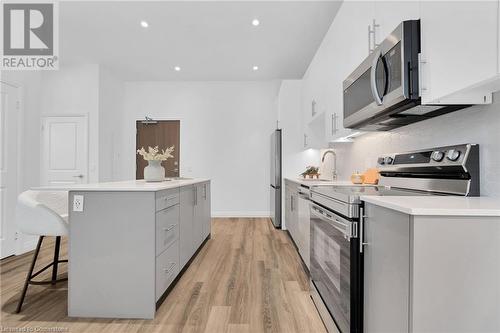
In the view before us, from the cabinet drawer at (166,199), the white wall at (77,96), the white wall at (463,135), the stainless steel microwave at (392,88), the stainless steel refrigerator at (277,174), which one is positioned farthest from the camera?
the white wall at (77,96)

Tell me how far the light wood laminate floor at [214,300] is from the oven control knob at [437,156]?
4.02 ft

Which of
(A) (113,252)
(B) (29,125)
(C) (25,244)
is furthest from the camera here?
(B) (29,125)

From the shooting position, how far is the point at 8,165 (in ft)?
11.3

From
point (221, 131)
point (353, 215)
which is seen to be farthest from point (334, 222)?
point (221, 131)

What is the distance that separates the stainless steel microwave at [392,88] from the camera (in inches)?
57.4

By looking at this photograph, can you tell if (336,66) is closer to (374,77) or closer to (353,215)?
(374,77)

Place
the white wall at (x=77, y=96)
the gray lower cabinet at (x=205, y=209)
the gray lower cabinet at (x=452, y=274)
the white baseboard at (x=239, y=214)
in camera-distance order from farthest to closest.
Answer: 1. the white baseboard at (x=239, y=214)
2. the white wall at (x=77, y=96)
3. the gray lower cabinet at (x=205, y=209)
4. the gray lower cabinet at (x=452, y=274)

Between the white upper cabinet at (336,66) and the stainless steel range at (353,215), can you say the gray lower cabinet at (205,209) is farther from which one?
the stainless steel range at (353,215)

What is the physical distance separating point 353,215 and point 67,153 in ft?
18.4

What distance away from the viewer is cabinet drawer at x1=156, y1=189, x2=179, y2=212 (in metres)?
2.13

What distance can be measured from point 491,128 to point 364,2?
135 cm

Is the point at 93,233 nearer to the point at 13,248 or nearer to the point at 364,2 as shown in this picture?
the point at 13,248

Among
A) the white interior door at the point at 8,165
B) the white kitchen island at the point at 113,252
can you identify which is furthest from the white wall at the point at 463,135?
the white interior door at the point at 8,165

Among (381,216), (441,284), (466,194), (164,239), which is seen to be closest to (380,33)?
(466,194)
